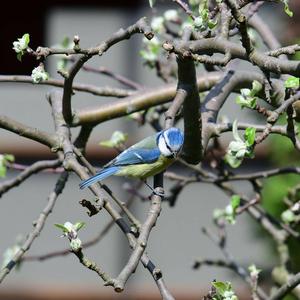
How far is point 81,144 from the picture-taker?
8.51 ft

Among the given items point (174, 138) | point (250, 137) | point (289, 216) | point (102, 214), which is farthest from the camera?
point (102, 214)

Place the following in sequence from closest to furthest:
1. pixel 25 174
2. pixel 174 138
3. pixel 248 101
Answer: pixel 248 101 → pixel 174 138 → pixel 25 174

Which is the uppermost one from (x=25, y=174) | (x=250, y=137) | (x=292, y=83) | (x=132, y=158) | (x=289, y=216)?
(x=292, y=83)

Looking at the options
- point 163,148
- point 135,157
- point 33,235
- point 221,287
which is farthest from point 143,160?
point 221,287

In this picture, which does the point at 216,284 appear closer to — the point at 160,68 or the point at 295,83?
the point at 295,83

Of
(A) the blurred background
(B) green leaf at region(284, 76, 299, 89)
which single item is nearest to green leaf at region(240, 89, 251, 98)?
(B) green leaf at region(284, 76, 299, 89)

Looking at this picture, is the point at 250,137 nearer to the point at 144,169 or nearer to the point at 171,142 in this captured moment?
the point at 171,142

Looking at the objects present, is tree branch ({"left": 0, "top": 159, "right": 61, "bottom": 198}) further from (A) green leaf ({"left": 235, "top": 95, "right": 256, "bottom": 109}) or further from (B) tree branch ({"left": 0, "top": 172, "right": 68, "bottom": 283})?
(A) green leaf ({"left": 235, "top": 95, "right": 256, "bottom": 109})

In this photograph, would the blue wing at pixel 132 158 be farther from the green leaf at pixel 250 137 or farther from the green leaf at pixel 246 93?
the green leaf at pixel 250 137

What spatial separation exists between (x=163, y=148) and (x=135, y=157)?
Answer: 0.27 meters

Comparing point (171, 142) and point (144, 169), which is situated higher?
point (171, 142)

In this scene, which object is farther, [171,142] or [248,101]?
[171,142]

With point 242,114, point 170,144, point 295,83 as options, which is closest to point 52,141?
point 170,144

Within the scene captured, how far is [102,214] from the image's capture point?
20.5ft
